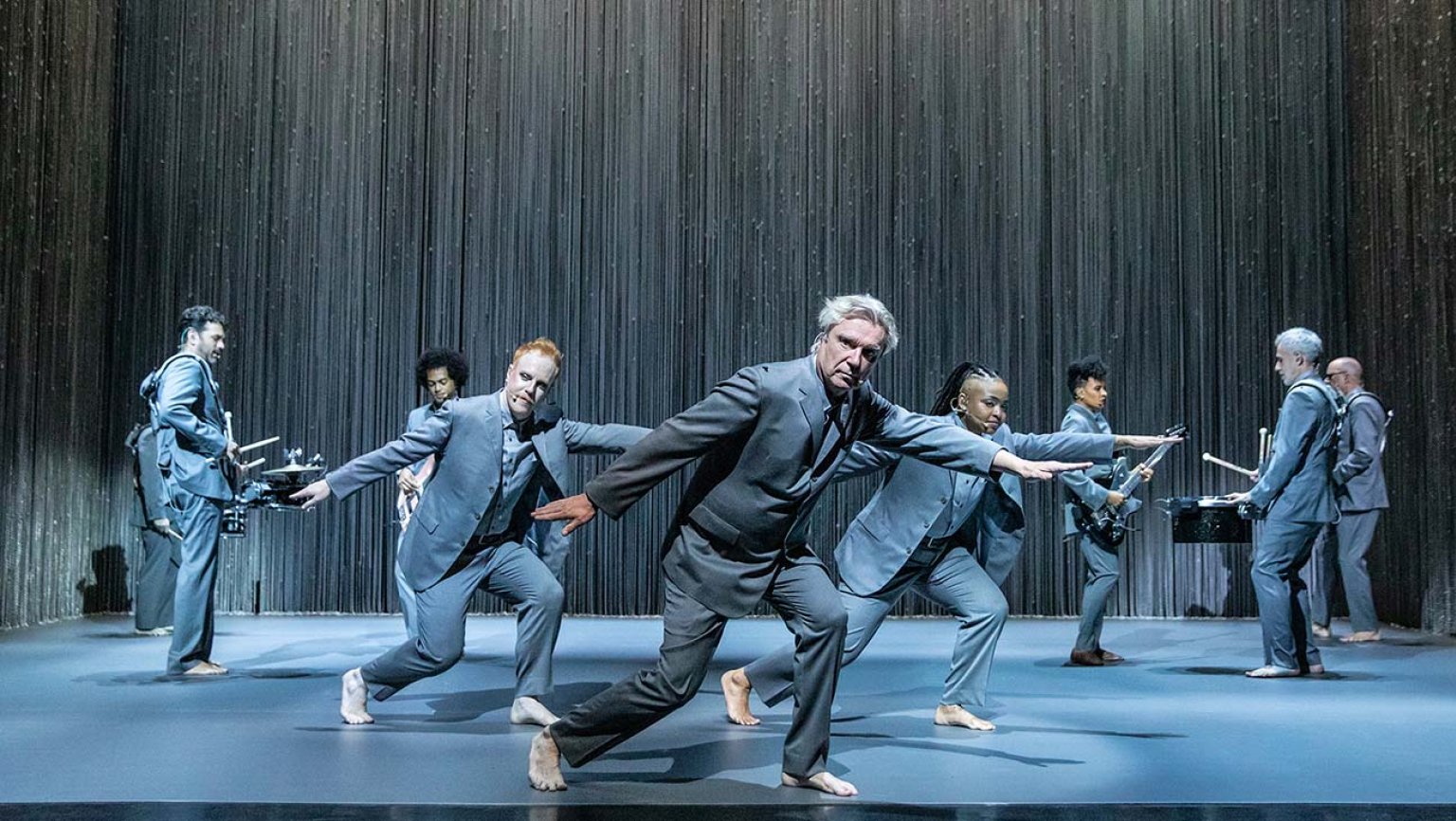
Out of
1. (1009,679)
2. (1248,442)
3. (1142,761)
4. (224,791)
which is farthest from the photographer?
(1248,442)

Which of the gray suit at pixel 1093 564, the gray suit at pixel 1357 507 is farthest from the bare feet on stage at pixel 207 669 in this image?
the gray suit at pixel 1357 507

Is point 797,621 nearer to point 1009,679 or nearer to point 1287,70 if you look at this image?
point 1009,679

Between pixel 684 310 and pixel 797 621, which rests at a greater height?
pixel 684 310

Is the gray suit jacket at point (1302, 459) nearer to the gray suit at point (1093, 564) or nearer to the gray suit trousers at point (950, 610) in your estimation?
the gray suit at point (1093, 564)

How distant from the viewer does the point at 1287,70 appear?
31.1 feet

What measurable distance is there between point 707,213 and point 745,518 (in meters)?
6.20

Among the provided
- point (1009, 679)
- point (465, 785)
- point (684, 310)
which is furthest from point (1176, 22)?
point (465, 785)

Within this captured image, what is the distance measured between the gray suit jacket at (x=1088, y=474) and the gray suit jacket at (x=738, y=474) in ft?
9.27

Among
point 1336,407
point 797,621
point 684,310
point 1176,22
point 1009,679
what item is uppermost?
point 1176,22

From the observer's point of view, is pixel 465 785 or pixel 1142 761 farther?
pixel 1142 761

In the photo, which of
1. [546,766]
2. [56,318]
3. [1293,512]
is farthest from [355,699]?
[56,318]

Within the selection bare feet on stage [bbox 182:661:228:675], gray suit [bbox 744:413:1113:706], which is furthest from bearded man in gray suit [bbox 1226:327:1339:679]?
bare feet on stage [bbox 182:661:228:675]

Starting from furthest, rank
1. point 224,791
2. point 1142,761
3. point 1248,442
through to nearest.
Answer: point 1248,442 → point 1142,761 → point 224,791

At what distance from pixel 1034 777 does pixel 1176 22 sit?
295 inches
